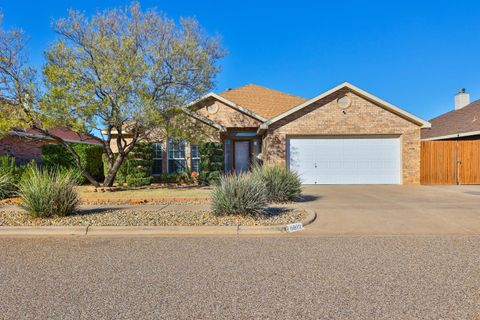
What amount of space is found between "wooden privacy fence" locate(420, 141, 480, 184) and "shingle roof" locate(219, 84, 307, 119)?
8716 mm

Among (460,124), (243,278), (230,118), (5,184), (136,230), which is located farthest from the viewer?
(460,124)

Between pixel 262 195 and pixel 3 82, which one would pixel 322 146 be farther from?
pixel 3 82

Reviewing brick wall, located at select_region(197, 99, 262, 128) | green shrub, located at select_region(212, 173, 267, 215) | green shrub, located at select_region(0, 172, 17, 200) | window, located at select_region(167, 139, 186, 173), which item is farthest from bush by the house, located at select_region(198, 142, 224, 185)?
green shrub, located at select_region(212, 173, 267, 215)

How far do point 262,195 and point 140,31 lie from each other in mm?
7579

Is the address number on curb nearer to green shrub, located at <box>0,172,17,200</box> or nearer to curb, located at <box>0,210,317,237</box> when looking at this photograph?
curb, located at <box>0,210,317,237</box>

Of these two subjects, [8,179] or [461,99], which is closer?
[8,179]

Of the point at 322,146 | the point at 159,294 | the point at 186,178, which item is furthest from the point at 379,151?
the point at 159,294

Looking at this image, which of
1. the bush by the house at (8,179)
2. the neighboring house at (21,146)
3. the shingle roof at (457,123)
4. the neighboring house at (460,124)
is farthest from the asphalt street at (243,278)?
the shingle roof at (457,123)

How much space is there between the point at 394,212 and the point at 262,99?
14.9m

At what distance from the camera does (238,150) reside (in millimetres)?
18328

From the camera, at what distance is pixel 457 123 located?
20.5m

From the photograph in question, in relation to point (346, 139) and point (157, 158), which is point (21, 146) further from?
point (346, 139)

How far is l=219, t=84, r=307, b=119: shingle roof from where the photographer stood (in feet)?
66.9

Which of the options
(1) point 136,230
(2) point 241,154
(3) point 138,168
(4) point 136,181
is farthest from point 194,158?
(1) point 136,230
